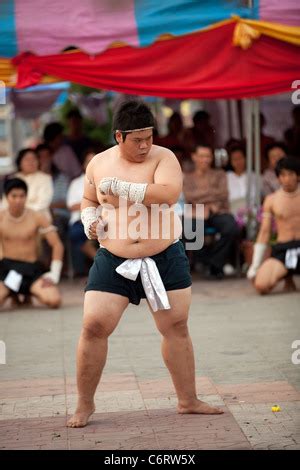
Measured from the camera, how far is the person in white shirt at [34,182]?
37.5 ft

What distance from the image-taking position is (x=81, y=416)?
17.6 feet

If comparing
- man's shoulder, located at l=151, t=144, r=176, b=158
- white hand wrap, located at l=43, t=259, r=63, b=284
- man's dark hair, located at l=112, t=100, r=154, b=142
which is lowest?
white hand wrap, located at l=43, t=259, r=63, b=284

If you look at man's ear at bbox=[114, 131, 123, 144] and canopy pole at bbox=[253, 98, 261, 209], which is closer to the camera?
man's ear at bbox=[114, 131, 123, 144]

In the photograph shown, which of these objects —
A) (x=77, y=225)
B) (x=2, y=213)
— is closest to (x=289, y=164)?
(x=2, y=213)

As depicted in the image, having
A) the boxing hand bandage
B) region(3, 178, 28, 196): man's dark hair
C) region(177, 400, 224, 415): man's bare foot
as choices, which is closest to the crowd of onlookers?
region(3, 178, 28, 196): man's dark hair

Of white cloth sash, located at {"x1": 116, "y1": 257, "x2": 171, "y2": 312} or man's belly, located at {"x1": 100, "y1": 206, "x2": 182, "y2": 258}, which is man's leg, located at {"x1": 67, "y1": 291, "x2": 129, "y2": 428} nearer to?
white cloth sash, located at {"x1": 116, "y1": 257, "x2": 171, "y2": 312}

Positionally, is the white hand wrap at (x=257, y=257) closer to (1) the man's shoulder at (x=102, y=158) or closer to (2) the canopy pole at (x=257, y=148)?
(2) the canopy pole at (x=257, y=148)

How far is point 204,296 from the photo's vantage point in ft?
32.9

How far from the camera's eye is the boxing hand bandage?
201 inches

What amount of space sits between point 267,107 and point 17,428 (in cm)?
1170

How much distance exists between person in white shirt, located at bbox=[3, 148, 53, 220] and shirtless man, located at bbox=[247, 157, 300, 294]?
271 centimetres

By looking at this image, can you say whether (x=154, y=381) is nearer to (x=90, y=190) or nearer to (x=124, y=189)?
(x=90, y=190)

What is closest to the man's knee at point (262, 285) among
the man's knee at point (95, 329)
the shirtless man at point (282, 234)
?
the shirtless man at point (282, 234)

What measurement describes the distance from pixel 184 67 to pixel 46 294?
2583 millimetres
